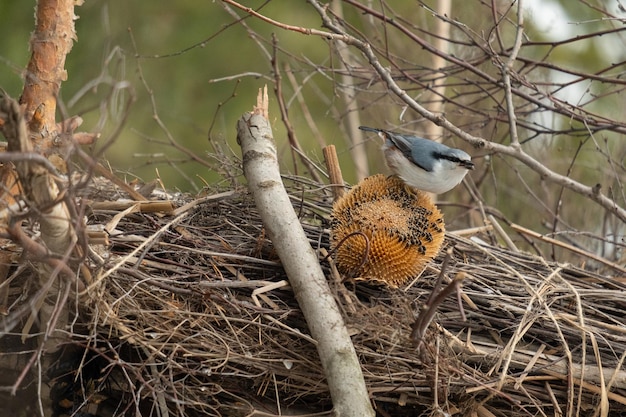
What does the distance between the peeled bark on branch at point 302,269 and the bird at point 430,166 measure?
0.44 metres

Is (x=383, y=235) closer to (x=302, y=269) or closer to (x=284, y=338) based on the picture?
(x=302, y=269)

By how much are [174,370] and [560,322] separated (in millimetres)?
1272

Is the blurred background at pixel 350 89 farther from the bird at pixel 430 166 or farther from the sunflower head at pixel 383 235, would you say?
the sunflower head at pixel 383 235

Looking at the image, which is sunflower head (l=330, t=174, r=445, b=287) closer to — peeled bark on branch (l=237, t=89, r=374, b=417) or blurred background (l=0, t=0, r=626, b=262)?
peeled bark on branch (l=237, t=89, r=374, b=417)

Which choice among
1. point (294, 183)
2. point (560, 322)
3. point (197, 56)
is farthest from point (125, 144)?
point (560, 322)

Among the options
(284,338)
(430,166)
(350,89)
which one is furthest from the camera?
(350,89)

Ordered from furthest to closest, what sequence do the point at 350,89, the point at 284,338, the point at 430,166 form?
the point at 350,89 < the point at 430,166 < the point at 284,338

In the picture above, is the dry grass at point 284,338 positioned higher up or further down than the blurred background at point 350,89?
further down

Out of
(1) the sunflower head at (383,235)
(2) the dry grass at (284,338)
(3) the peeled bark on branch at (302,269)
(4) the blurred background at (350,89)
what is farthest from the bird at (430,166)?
(4) the blurred background at (350,89)

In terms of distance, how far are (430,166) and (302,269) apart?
0.64m

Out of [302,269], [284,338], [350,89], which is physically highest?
[350,89]

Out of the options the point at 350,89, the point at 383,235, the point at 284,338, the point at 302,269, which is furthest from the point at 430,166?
the point at 350,89

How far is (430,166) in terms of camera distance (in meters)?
2.77

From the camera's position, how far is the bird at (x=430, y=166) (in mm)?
2762
